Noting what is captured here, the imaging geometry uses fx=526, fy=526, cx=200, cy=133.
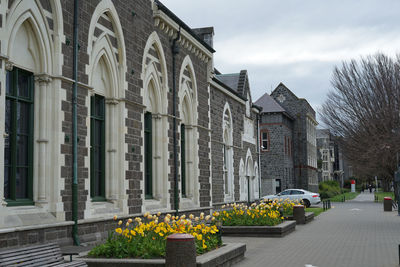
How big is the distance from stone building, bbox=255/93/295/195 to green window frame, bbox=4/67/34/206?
45.5 metres

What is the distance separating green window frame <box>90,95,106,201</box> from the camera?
1363 cm

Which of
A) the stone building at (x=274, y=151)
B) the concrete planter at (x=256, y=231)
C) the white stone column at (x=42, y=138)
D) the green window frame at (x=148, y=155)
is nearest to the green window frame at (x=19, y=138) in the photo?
the white stone column at (x=42, y=138)

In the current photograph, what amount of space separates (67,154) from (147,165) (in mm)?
5901

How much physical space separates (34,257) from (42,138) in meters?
3.79

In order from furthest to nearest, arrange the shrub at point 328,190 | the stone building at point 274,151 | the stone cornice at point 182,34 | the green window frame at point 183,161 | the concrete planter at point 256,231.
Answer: the shrub at point 328,190
the stone building at point 274,151
the green window frame at point 183,161
the concrete planter at point 256,231
the stone cornice at point 182,34

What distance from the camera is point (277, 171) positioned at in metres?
55.5

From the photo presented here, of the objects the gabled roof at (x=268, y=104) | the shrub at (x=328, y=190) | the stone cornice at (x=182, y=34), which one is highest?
the gabled roof at (x=268, y=104)

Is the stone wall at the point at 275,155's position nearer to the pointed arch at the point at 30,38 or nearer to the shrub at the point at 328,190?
the shrub at the point at 328,190

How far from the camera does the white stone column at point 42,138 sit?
11.2 metres

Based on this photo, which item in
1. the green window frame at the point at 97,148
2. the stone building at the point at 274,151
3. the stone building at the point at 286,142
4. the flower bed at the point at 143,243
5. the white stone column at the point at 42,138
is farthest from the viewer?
the stone building at the point at 286,142

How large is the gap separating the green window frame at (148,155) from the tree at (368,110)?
13.1m

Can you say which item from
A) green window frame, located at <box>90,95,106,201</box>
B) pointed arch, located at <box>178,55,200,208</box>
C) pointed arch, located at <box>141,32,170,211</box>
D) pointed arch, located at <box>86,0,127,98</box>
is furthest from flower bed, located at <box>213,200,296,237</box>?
pointed arch, located at <box>86,0,127,98</box>

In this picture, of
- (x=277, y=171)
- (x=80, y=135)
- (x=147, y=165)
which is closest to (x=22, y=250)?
(x=80, y=135)

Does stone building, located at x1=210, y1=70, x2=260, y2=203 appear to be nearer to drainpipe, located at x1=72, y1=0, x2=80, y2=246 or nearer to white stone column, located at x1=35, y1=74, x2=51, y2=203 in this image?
drainpipe, located at x1=72, y1=0, x2=80, y2=246
